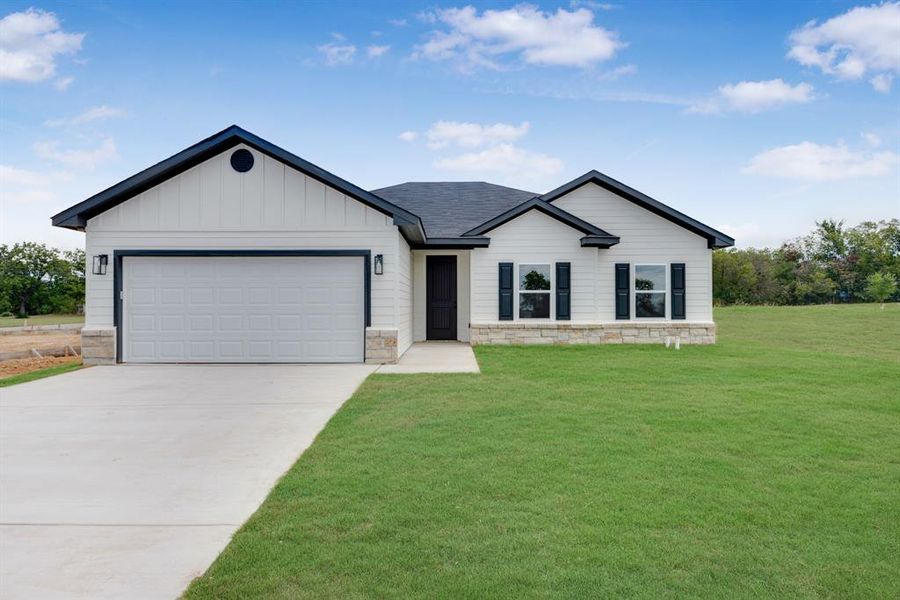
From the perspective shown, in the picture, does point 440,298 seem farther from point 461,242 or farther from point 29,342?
point 29,342

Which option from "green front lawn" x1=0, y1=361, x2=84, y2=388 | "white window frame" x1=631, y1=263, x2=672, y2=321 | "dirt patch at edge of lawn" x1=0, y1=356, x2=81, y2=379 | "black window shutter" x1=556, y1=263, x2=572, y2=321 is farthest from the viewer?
"white window frame" x1=631, y1=263, x2=672, y2=321

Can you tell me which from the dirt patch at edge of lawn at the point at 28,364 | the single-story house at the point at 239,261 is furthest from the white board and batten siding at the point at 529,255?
the dirt patch at edge of lawn at the point at 28,364

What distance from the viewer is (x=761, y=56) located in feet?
52.0

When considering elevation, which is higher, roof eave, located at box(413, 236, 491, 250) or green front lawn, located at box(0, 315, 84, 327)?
roof eave, located at box(413, 236, 491, 250)

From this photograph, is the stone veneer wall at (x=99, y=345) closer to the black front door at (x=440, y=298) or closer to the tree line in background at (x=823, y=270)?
the black front door at (x=440, y=298)

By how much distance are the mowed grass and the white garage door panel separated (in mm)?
4137

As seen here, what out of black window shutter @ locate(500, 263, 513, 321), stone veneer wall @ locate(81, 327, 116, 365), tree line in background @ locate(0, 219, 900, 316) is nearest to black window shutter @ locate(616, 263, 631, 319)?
black window shutter @ locate(500, 263, 513, 321)

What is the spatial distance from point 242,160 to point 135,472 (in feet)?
25.9

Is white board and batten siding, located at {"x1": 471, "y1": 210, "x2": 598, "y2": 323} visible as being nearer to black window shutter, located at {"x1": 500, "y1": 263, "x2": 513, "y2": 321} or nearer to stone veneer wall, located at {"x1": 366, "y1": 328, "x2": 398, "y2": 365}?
black window shutter, located at {"x1": 500, "y1": 263, "x2": 513, "y2": 321}

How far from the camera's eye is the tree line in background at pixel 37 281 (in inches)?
1384

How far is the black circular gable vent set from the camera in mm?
11105

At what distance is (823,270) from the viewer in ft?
149

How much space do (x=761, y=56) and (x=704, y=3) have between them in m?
3.40

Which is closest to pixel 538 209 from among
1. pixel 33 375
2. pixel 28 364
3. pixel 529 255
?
pixel 529 255
